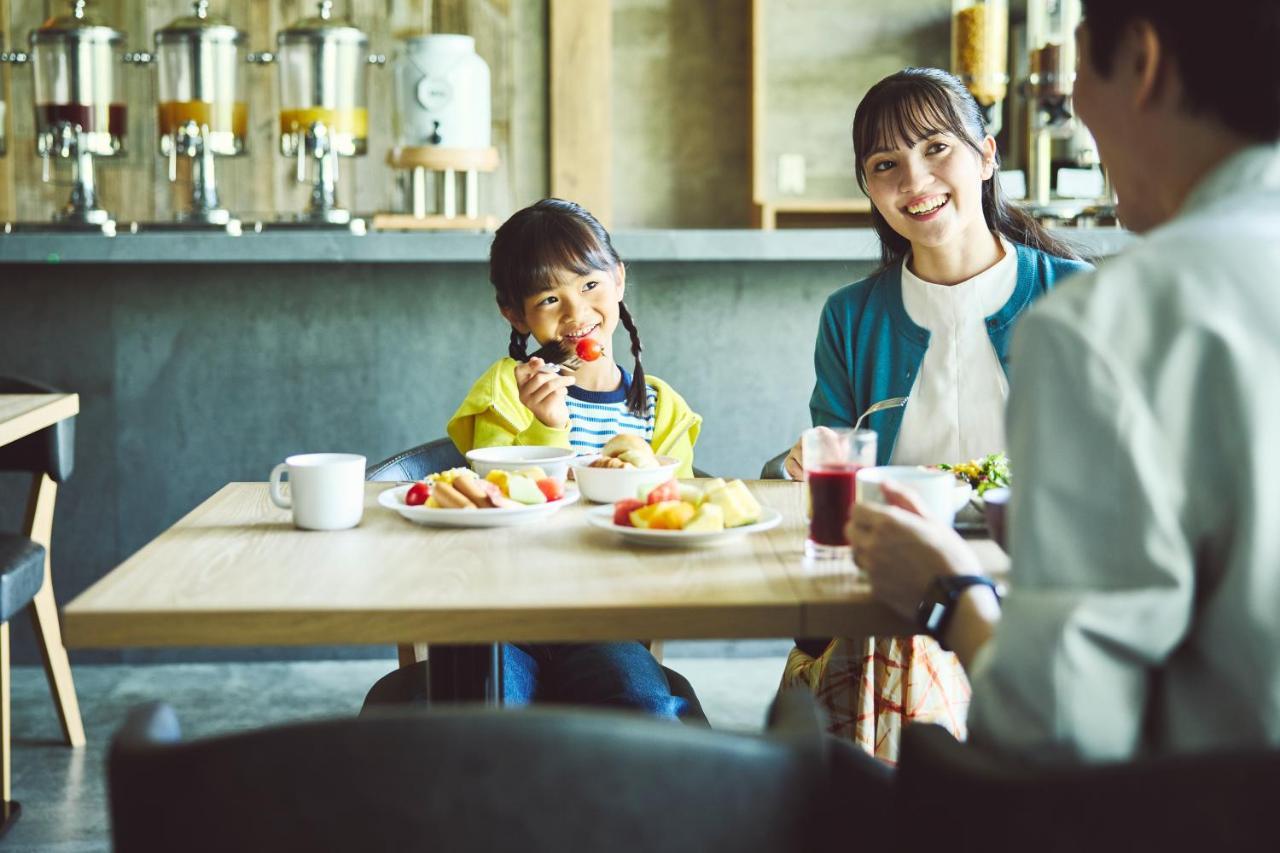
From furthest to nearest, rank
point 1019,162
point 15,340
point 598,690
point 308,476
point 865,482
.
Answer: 1. point 1019,162
2. point 15,340
3. point 598,690
4. point 308,476
5. point 865,482

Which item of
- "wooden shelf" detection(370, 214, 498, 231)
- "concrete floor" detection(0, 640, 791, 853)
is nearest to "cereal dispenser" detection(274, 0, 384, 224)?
"wooden shelf" detection(370, 214, 498, 231)

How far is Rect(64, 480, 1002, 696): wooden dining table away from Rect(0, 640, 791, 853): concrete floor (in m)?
1.30

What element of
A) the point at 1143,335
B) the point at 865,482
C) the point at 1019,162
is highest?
the point at 1019,162

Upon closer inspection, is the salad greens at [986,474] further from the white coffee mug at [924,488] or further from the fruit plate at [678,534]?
the fruit plate at [678,534]

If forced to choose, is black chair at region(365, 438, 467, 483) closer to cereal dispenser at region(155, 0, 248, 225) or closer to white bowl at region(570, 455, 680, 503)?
white bowl at region(570, 455, 680, 503)

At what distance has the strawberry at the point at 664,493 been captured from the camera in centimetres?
148

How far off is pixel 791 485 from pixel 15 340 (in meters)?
2.24

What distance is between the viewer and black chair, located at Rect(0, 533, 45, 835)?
7.36 feet

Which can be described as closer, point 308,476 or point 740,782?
point 740,782

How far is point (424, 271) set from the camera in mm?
3324

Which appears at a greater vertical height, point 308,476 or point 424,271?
point 424,271

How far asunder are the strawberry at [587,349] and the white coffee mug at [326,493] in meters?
0.67

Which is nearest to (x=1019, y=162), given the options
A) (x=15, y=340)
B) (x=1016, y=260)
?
(x=1016, y=260)

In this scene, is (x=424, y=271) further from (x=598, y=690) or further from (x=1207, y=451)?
(x=1207, y=451)
